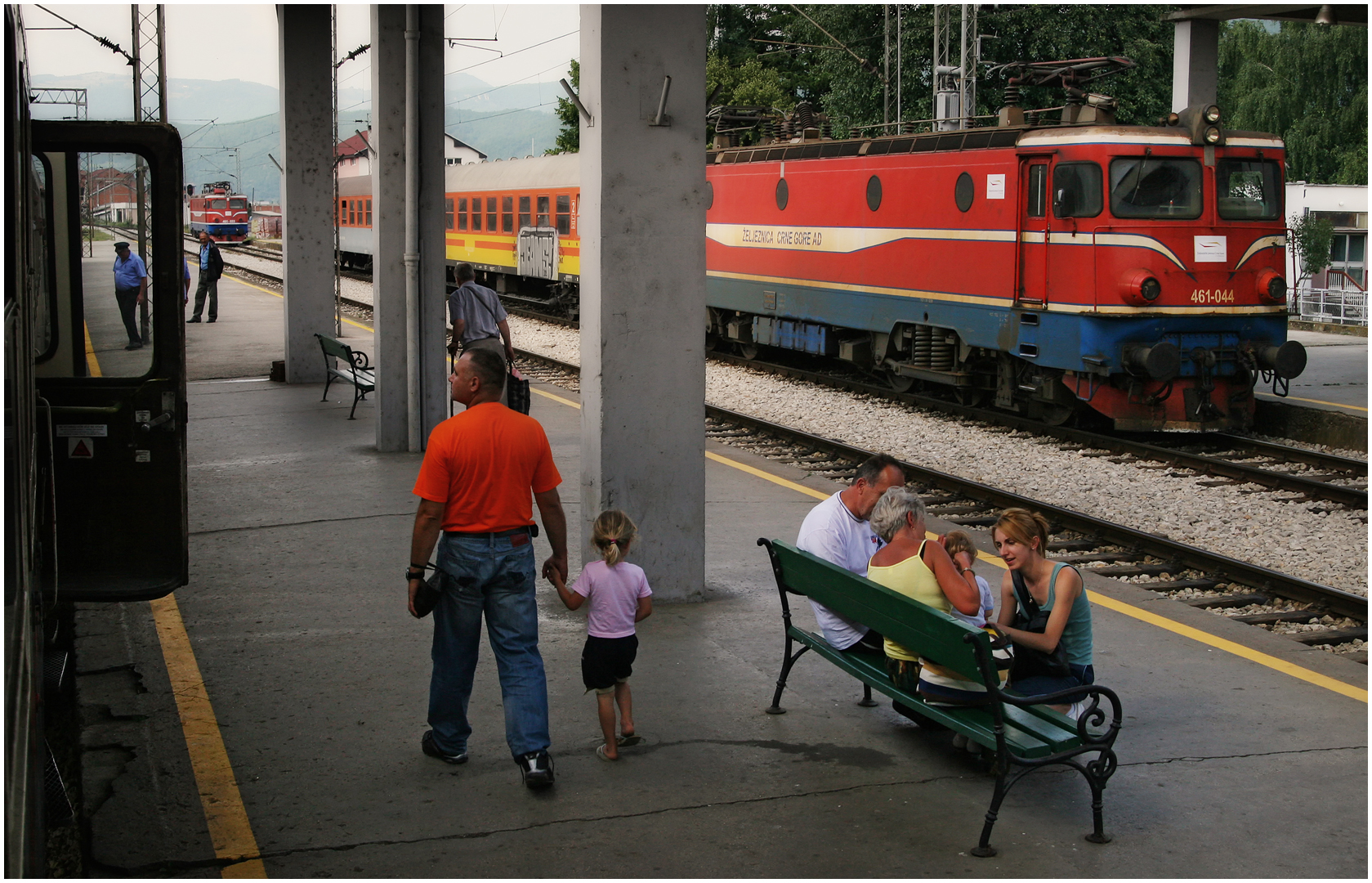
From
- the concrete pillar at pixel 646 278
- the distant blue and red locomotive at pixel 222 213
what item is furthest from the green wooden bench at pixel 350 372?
the distant blue and red locomotive at pixel 222 213

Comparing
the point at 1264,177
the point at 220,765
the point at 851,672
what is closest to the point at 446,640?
the point at 220,765

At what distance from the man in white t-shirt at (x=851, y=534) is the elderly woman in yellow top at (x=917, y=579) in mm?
262

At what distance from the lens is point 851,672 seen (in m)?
5.89

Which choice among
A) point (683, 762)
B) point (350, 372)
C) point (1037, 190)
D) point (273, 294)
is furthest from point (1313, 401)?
point (273, 294)

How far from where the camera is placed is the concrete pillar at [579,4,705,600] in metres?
7.36

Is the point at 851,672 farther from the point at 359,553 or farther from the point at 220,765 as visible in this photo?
the point at 359,553

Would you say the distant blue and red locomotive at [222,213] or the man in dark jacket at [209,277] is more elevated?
the distant blue and red locomotive at [222,213]

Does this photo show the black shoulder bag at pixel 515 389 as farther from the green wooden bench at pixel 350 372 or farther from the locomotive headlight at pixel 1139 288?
the locomotive headlight at pixel 1139 288

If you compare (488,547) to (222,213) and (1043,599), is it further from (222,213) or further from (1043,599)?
(222,213)

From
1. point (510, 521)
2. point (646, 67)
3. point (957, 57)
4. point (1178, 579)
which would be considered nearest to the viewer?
point (510, 521)

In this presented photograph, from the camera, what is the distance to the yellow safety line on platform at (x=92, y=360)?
251 inches

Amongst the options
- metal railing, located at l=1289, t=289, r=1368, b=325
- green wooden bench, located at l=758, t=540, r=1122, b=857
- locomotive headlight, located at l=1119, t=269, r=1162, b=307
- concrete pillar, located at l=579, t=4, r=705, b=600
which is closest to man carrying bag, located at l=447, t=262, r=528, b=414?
concrete pillar, located at l=579, t=4, r=705, b=600

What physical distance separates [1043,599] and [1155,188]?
9135mm

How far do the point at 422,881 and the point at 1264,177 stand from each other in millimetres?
12373
